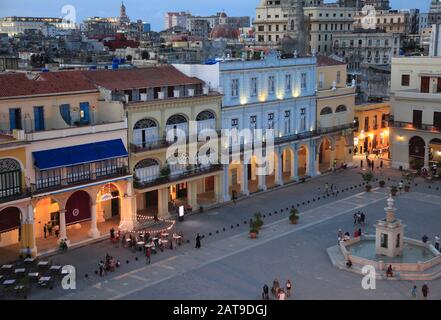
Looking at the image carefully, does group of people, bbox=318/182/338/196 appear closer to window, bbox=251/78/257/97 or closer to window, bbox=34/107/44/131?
window, bbox=251/78/257/97

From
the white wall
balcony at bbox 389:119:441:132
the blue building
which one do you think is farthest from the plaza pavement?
balcony at bbox 389:119:441:132

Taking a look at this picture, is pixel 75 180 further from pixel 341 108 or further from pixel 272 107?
pixel 341 108

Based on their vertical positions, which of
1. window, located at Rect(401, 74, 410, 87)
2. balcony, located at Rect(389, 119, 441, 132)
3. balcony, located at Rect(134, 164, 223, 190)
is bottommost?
balcony, located at Rect(134, 164, 223, 190)

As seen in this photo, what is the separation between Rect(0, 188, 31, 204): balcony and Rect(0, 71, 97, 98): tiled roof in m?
6.10

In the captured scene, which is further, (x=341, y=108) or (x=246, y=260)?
(x=341, y=108)

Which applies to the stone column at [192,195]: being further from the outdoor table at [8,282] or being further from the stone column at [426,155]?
the stone column at [426,155]

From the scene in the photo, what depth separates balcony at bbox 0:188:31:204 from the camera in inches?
1542

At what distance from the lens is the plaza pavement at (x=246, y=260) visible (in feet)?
116

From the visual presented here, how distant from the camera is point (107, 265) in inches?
1526

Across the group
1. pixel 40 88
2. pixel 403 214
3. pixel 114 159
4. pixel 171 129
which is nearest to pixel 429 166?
pixel 403 214

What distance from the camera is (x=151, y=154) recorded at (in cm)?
4809

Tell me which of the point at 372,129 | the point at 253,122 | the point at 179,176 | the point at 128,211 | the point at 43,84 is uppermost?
the point at 43,84

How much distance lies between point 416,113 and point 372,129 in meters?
8.59

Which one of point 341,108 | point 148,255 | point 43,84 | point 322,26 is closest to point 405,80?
point 341,108
